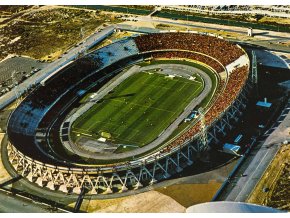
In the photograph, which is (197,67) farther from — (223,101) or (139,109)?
(223,101)

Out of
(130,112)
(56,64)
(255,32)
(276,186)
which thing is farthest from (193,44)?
(276,186)

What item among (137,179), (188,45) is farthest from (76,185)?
(188,45)

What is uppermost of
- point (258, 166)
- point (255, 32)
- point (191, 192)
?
point (255, 32)

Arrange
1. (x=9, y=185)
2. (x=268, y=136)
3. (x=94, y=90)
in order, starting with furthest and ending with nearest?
(x=94, y=90), (x=268, y=136), (x=9, y=185)

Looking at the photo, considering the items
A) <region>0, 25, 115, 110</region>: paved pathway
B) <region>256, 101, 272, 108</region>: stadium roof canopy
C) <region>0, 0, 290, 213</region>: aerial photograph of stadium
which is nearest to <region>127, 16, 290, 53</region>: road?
<region>0, 0, 290, 213</region>: aerial photograph of stadium

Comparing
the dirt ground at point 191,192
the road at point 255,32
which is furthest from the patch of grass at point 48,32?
the dirt ground at point 191,192

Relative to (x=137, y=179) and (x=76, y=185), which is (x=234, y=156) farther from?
(x=76, y=185)
